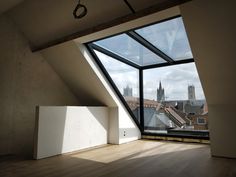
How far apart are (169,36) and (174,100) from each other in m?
2.39

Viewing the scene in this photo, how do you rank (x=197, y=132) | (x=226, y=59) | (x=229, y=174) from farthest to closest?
(x=197, y=132)
(x=226, y=59)
(x=229, y=174)

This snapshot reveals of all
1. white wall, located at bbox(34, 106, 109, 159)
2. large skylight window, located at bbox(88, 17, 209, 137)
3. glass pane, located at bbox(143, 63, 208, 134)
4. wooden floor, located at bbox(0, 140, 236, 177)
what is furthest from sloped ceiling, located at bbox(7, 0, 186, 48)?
glass pane, located at bbox(143, 63, 208, 134)

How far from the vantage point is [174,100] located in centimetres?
598

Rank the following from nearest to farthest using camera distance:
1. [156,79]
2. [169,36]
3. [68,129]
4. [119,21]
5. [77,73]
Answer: [119,21] < [169,36] < [68,129] < [77,73] < [156,79]

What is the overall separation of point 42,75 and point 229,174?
195 inches

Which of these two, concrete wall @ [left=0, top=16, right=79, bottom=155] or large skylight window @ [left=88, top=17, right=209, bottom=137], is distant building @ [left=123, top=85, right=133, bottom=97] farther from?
concrete wall @ [left=0, top=16, right=79, bottom=155]

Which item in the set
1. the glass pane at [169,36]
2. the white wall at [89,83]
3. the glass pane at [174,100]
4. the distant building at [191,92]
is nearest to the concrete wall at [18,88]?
the white wall at [89,83]

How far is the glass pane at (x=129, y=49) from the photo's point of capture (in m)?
4.69

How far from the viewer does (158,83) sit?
20.2 ft

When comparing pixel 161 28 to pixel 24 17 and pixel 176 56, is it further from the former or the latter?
pixel 24 17

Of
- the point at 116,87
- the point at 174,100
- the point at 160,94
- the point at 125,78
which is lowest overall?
the point at 174,100

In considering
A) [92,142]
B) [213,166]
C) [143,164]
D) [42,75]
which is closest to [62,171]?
[143,164]

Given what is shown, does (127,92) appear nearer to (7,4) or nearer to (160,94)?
(160,94)

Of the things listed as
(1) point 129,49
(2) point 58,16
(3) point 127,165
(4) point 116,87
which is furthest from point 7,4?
(3) point 127,165
